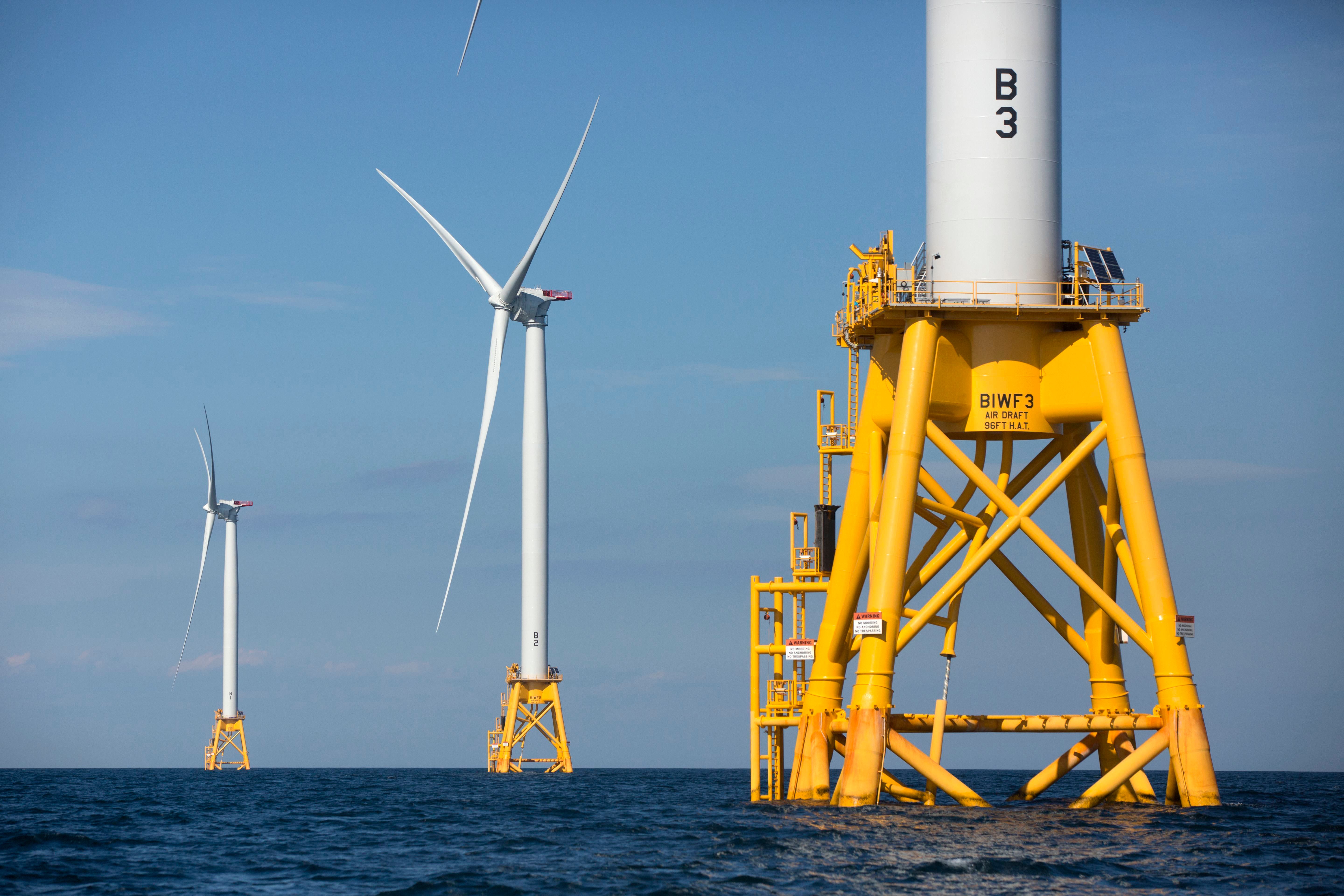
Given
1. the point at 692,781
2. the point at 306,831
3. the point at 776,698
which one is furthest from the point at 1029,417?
the point at 692,781

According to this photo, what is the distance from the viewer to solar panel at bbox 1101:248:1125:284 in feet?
145

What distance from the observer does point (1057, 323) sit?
44.8 metres

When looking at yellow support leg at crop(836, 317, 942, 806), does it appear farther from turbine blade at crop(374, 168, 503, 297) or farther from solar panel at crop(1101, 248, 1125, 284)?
turbine blade at crop(374, 168, 503, 297)

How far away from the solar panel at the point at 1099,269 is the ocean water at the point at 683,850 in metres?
14.7

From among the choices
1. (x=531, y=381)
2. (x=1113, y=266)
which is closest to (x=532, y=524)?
(x=531, y=381)

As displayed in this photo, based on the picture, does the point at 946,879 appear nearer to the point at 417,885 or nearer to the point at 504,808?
the point at 417,885

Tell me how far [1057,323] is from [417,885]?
81.2 ft

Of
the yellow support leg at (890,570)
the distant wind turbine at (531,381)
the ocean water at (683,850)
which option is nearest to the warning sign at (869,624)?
the yellow support leg at (890,570)

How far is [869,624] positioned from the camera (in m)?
40.4

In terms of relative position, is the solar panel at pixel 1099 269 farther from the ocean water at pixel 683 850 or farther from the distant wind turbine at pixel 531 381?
the distant wind turbine at pixel 531 381

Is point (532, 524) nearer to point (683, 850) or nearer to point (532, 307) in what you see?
point (532, 307)

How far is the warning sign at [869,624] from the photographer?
40.3m

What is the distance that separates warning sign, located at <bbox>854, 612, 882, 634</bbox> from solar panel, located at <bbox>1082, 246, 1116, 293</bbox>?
1189 cm

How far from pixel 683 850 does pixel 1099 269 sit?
Result: 67.2 ft
